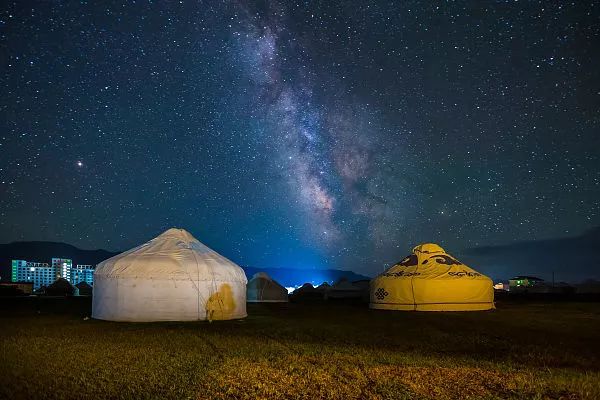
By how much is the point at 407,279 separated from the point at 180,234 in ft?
34.2

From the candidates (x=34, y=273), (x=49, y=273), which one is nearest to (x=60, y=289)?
(x=49, y=273)

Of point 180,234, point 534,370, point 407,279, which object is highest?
point 180,234

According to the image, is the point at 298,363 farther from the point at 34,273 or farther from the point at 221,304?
the point at 34,273

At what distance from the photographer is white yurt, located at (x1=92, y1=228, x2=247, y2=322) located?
59.4 feet

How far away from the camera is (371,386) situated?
7250 mm

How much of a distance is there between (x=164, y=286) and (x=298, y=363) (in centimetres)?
1020

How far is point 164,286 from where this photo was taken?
59.7 feet

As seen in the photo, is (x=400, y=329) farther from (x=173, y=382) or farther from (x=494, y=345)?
(x=173, y=382)

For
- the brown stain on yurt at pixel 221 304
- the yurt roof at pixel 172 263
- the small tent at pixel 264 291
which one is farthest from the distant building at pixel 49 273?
the brown stain on yurt at pixel 221 304

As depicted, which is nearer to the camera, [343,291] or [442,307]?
[442,307]

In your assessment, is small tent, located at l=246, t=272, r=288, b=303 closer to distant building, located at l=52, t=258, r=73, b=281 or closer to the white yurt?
the white yurt

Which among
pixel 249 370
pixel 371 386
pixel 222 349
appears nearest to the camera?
pixel 371 386

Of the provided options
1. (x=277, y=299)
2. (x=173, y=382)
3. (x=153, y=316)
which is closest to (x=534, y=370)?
(x=173, y=382)

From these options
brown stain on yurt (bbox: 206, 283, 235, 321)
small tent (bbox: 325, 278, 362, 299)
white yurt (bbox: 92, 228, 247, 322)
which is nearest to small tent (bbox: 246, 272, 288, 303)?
small tent (bbox: 325, 278, 362, 299)
